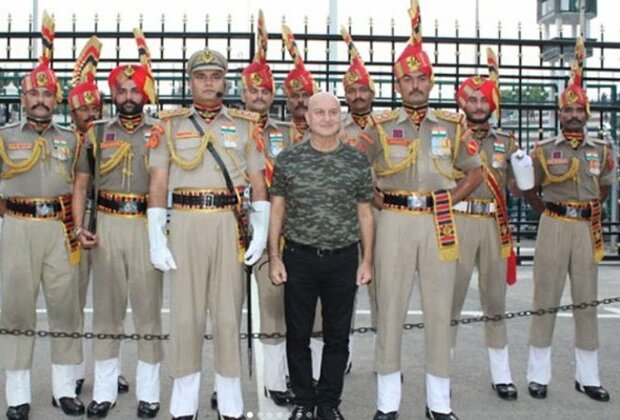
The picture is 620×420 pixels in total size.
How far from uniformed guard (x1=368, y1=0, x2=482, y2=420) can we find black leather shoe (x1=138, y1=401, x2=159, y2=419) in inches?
54.4

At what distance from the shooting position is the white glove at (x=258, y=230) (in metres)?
4.87

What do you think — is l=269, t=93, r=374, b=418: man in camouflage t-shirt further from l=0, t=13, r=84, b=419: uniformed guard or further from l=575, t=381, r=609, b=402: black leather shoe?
l=575, t=381, r=609, b=402: black leather shoe

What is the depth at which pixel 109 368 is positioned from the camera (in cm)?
543

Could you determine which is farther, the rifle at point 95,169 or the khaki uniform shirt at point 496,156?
the khaki uniform shirt at point 496,156

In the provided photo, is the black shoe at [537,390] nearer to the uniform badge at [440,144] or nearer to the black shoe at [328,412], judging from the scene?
the black shoe at [328,412]

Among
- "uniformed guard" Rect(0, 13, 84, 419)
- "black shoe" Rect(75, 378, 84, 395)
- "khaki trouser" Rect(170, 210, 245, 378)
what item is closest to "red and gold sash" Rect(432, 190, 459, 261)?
"khaki trouser" Rect(170, 210, 245, 378)

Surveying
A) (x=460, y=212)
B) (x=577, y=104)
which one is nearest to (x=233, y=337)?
(x=460, y=212)

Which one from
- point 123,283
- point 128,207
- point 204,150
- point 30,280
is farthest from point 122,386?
point 204,150

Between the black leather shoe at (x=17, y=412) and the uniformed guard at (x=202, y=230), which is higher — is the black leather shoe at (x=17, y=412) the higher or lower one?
the lower one

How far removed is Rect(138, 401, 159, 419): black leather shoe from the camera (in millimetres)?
5352

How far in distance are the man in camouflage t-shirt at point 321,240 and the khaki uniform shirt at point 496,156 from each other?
3.92ft

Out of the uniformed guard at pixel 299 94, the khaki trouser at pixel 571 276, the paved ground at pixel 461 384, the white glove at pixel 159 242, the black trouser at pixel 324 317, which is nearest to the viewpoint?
the white glove at pixel 159 242

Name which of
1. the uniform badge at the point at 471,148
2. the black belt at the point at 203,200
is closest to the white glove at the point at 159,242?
the black belt at the point at 203,200

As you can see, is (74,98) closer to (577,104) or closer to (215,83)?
(215,83)
